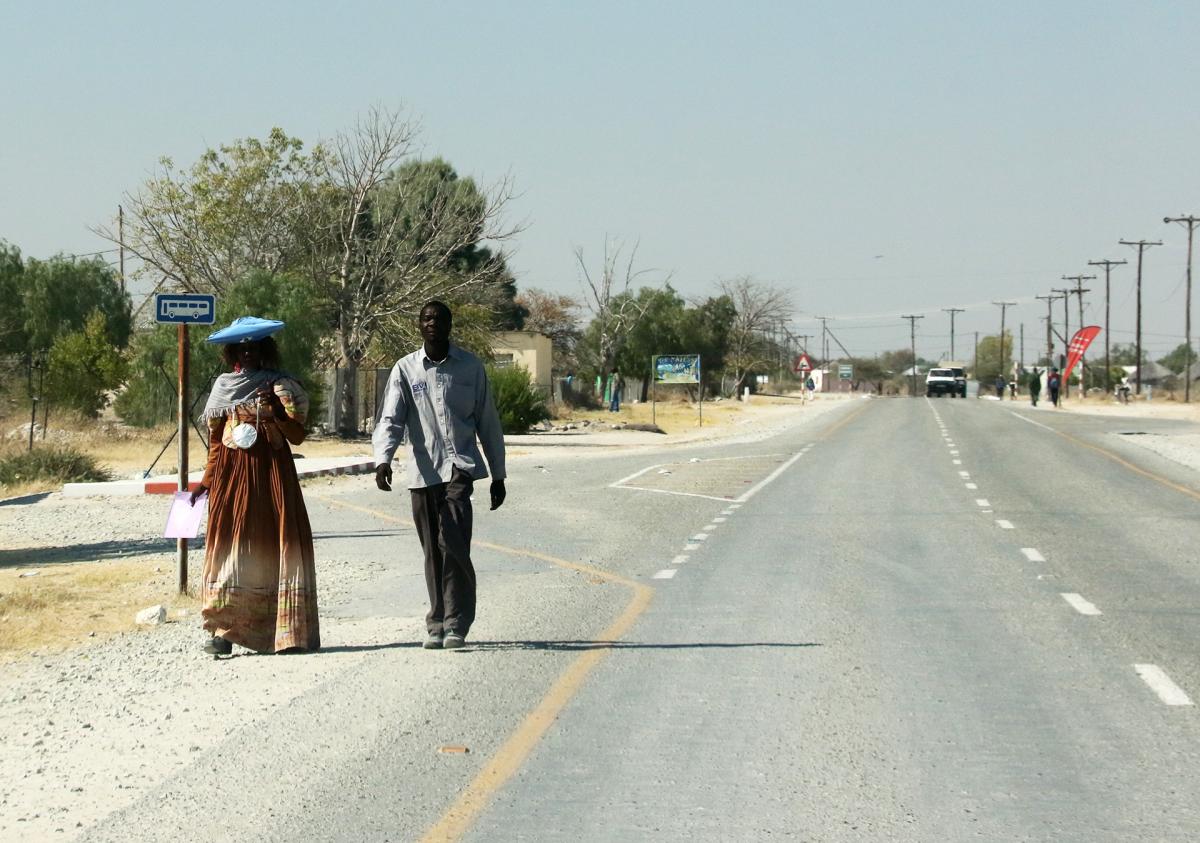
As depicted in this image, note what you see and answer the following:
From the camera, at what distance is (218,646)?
29.3 ft

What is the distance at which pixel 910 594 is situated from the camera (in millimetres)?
11828

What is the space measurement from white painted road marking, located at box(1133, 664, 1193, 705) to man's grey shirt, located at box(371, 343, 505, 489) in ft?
12.1

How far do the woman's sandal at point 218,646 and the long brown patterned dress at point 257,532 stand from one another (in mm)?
65

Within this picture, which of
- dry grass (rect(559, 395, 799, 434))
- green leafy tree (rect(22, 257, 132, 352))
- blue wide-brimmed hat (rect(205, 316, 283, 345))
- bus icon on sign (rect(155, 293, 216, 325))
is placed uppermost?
green leafy tree (rect(22, 257, 132, 352))

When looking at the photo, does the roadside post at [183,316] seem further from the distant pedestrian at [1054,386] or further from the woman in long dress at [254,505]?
the distant pedestrian at [1054,386]

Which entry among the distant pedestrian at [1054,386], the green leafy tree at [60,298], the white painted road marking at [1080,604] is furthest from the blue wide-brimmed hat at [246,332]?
the distant pedestrian at [1054,386]

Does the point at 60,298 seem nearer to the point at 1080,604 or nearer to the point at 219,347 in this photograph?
the point at 219,347

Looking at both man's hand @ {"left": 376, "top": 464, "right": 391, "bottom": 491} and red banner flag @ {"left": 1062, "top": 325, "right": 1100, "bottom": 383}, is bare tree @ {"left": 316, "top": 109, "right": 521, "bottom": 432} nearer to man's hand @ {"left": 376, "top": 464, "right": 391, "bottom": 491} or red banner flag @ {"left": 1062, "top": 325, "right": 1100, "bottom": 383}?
man's hand @ {"left": 376, "top": 464, "right": 391, "bottom": 491}

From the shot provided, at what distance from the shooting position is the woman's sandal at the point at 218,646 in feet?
29.2

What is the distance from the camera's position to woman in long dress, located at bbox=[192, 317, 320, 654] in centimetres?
870

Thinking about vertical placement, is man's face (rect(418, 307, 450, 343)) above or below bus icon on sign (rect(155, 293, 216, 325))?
below

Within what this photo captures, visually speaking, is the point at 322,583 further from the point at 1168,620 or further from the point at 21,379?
the point at 21,379

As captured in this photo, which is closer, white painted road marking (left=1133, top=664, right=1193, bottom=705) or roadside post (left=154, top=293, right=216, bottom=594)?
white painted road marking (left=1133, top=664, right=1193, bottom=705)

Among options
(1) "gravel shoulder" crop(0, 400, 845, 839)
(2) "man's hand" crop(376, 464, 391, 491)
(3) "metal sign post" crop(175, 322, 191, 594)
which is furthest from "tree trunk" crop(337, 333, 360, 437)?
(2) "man's hand" crop(376, 464, 391, 491)
